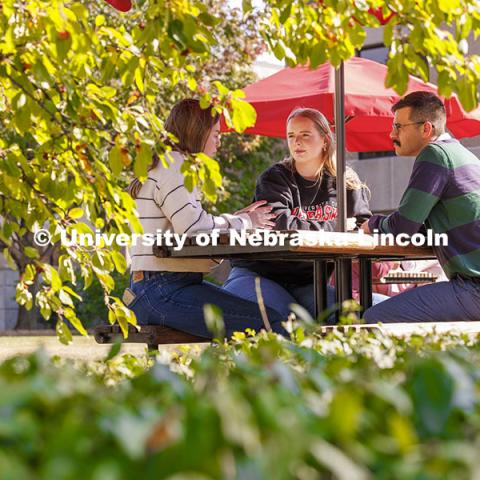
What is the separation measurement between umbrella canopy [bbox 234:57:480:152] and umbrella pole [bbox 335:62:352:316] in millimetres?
1430

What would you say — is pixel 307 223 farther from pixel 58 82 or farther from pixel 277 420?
pixel 277 420

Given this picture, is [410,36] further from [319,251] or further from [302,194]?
[302,194]

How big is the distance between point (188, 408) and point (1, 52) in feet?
7.10

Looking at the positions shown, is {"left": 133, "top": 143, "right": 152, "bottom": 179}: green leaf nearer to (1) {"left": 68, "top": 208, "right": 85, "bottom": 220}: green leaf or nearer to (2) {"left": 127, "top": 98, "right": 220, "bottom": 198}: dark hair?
(1) {"left": 68, "top": 208, "right": 85, "bottom": 220}: green leaf

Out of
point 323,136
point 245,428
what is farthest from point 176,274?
point 245,428

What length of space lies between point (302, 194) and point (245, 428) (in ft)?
18.2

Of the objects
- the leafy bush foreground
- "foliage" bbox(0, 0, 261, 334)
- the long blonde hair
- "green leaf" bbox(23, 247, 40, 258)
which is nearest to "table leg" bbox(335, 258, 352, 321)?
the long blonde hair

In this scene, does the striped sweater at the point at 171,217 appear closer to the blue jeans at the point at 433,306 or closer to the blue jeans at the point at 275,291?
the blue jeans at the point at 275,291

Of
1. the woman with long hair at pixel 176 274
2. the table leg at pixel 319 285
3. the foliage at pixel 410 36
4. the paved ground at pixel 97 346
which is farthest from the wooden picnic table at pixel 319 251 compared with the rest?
the foliage at pixel 410 36

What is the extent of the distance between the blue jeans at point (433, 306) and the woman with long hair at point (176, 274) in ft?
1.82

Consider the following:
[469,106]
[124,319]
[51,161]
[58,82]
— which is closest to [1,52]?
[58,82]

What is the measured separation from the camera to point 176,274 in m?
5.09

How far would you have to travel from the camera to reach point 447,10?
2.57m

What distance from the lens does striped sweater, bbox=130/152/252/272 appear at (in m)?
5.07
